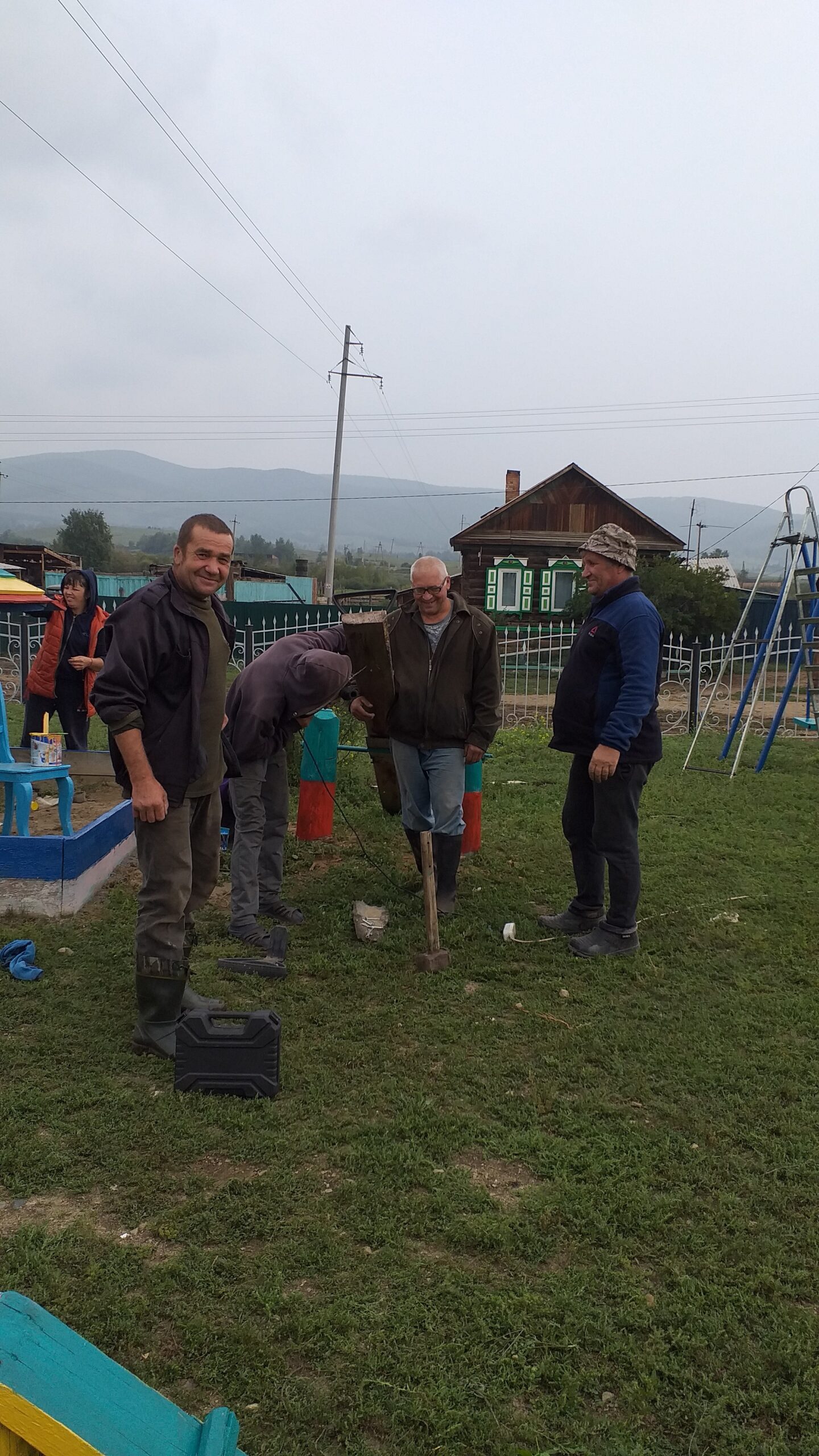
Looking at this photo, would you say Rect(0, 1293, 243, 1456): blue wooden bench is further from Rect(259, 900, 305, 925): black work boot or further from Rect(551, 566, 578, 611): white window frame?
Rect(551, 566, 578, 611): white window frame

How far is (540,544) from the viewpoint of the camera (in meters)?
28.1

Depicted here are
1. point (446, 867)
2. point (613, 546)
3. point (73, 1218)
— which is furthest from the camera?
point (446, 867)

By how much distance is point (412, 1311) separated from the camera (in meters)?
2.33

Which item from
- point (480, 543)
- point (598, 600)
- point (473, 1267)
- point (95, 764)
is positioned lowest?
point (473, 1267)

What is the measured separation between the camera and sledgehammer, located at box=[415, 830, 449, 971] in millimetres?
4586

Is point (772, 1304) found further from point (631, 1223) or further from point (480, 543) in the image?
point (480, 543)

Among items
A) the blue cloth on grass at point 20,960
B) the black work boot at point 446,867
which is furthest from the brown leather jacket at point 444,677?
the blue cloth on grass at point 20,960

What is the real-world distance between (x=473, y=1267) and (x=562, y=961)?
7.57 ft

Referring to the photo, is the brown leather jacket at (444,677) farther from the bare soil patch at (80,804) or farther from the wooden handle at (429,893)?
the bare soil patch at (80,804)

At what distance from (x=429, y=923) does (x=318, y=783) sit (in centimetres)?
221

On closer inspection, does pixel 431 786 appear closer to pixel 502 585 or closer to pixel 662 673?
pixel 662 673

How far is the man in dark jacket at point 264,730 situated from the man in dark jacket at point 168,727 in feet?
3.13

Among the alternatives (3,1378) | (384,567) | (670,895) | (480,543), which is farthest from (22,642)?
(384,567)

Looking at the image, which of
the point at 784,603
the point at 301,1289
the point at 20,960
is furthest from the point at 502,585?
the point at 301,1289
